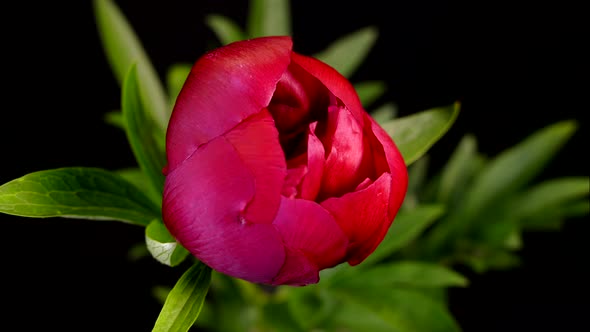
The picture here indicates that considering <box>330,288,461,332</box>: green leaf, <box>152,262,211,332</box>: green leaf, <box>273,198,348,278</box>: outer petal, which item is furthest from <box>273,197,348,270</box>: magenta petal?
<box>330,288,461,332</box>: green leaf

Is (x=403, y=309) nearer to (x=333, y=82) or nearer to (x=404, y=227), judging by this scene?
(x=404, y=227)

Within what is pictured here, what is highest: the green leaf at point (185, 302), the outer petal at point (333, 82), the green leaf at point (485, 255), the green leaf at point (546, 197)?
the outer petal at point (333, 82)

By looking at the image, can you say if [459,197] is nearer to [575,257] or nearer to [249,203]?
[575,257]

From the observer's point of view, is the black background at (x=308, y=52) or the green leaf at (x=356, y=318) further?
the black background at (x=308, y=52)

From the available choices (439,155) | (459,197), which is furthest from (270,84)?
(439,155)

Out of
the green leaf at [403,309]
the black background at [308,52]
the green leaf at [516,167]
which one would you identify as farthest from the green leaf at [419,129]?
the black background at [308,52]

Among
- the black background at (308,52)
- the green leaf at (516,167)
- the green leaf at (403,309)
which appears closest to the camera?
the green leaf at (403,309)

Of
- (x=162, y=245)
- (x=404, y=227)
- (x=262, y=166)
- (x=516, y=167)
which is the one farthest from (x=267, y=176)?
(x=516, y=167)

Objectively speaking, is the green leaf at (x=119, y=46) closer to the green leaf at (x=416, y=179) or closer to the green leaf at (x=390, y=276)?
the green leaf at (x=390, y=276)
